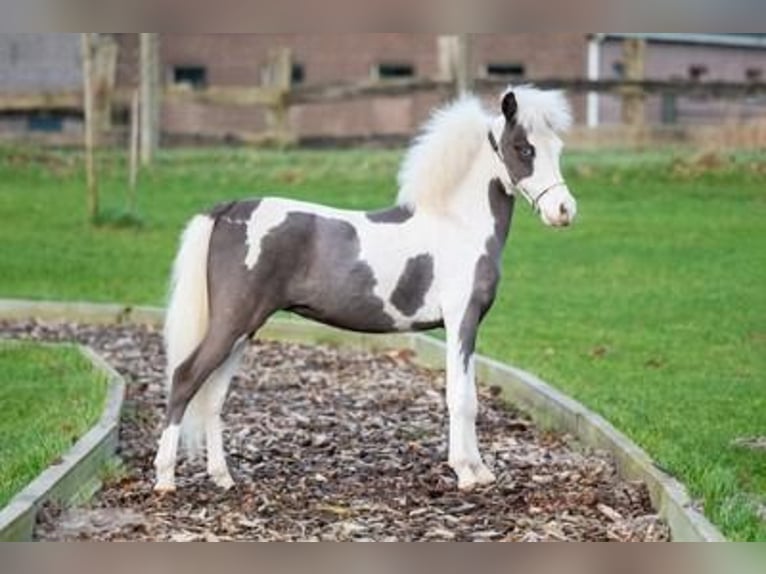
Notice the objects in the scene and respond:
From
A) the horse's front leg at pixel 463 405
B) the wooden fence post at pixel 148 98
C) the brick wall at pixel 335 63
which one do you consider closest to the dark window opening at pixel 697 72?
the brick wall at pixel 335 63

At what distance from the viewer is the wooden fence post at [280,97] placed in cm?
1777

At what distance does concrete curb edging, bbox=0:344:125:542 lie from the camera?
4.68 meters

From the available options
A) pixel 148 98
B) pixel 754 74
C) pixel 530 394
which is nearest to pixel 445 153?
pixel 530 394

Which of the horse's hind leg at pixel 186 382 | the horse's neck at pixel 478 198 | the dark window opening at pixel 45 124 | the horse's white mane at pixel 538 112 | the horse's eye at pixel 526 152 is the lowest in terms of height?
the horse's hind leg at pixel 186 382

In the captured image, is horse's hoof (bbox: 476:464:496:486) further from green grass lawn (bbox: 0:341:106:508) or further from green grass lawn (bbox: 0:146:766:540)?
green grass lawn (bbox: 0:341:106:508)

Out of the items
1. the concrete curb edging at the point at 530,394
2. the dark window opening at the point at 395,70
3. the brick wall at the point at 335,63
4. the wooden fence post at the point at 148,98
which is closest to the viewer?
the concrete curb edging at the point at 530,394

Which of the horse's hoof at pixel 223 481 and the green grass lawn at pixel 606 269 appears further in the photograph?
the green grass lawn at pixel 606 269

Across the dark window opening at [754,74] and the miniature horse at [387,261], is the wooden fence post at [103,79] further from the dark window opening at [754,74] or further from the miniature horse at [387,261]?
the miniature horse at [387,261]

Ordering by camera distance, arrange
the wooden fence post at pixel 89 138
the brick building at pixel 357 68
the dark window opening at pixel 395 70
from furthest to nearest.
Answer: the dark window opening at pixel 395 70
the brick building at pixel 357 68
the wooden fence post at pixel 89 138

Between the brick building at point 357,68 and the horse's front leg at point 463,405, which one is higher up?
the brick building at point 357,68

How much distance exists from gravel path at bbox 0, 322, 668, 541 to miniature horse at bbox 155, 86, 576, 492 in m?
0.20

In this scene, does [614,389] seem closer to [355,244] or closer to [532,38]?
[355,244]
